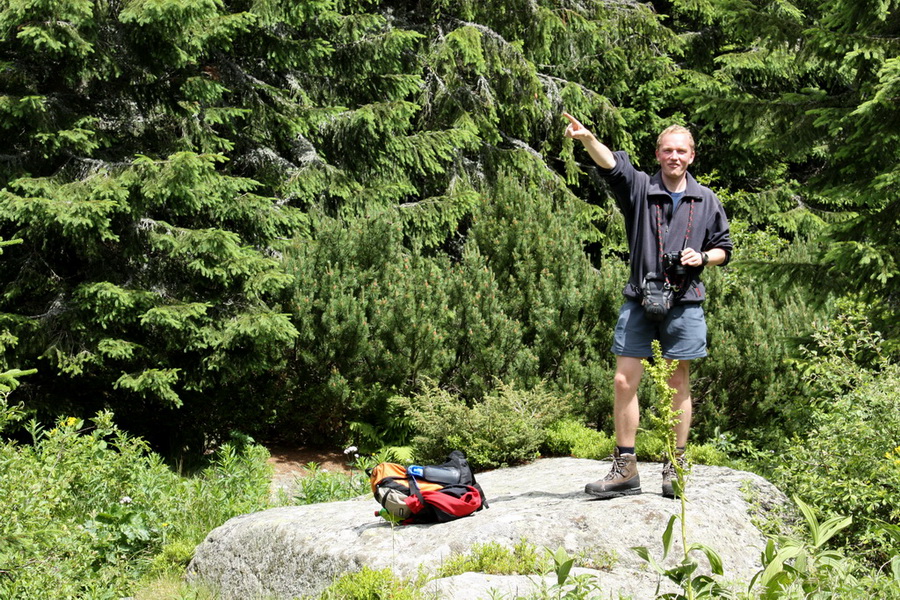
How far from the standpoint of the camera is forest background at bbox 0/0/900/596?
21.5 ft

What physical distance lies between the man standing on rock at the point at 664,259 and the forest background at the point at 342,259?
1143 mm

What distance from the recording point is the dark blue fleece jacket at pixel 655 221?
437 centimetres

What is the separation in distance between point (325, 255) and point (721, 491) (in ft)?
17.8

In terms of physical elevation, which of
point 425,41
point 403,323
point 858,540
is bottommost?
point 403,323

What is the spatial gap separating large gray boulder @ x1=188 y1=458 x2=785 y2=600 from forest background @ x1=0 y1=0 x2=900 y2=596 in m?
0.76

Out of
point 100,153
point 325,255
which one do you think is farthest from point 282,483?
point 100,153

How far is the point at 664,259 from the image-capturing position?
170 inches

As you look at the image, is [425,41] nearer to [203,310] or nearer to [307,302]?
[307,302]

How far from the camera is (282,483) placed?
27.3ft

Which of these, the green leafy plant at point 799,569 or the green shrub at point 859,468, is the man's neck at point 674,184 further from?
the green leafy plant at point 799,569

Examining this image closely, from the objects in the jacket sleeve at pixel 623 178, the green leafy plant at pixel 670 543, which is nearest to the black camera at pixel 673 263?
the jacket sleeve at pixel 623 178

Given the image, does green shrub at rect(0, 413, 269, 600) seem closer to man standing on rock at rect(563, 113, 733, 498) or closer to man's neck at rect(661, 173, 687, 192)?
man standing on rock at rect(563, 113, 733, 498)

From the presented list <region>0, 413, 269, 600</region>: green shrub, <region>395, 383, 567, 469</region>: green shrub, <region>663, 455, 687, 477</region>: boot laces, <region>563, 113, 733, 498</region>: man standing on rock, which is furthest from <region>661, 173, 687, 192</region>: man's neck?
<region>0, 413, 269, 600</region>: green shrub

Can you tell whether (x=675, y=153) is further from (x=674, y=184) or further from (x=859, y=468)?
(x=859, y=468)
